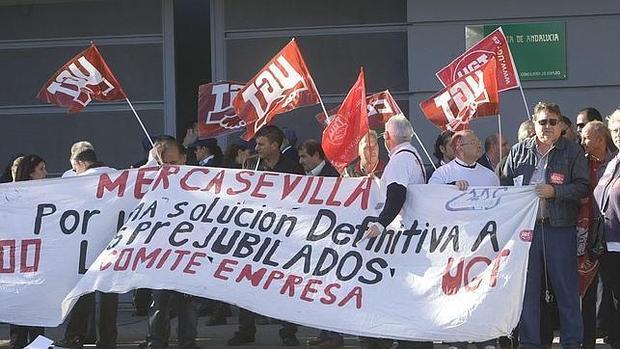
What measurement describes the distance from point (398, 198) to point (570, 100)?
17.2 ft

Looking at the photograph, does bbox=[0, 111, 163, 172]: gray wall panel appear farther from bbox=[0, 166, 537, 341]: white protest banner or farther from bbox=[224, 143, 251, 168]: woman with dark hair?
bbox=[0, 166, 537, 341]: white protest banner

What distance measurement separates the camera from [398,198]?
8633 millimetres

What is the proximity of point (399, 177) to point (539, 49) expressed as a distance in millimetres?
5161

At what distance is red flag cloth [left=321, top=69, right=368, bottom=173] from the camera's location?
9.01 metres

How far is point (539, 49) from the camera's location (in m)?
13.2

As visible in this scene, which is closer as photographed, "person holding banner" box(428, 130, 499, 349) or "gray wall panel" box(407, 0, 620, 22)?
"person holding banner" box(428, 130, 499, 349)

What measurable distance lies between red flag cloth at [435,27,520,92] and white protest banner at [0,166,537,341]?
145 centimetres

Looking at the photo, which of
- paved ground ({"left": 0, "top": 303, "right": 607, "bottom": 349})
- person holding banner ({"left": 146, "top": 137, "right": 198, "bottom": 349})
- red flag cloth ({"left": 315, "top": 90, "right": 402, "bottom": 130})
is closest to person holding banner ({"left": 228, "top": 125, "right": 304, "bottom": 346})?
paved ground ({"left": 0, "top": 303, "right": 607, "bottom": 349})

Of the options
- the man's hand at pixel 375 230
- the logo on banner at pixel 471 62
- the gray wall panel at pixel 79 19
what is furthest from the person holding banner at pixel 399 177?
the gray wall panel at pixel 79 19

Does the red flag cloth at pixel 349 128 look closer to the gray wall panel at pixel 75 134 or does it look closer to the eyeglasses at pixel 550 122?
the eyeglasses at pixel 550 122

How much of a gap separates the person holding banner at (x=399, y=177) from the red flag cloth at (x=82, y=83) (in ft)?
9.90

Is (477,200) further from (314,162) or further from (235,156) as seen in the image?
(235,156)

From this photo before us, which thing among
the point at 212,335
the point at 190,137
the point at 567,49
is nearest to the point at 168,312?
the point at 212,335

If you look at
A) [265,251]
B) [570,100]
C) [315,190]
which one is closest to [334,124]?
[315,190]
